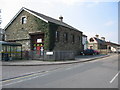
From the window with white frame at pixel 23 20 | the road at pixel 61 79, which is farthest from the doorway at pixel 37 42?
the road at pixel 61 79

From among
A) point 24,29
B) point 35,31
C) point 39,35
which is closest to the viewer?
point 35,31

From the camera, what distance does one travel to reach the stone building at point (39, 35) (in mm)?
18498

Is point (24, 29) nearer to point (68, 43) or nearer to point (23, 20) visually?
point (23, 20)

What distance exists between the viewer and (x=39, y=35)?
842 inches

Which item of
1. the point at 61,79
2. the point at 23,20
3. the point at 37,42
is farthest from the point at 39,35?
the point at 61,79

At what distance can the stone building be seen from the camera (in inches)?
728

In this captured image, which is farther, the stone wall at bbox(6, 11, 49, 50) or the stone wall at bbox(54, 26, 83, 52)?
the stone wall at bbox(54, 26, 83, 52)

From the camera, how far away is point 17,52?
19.6 meters

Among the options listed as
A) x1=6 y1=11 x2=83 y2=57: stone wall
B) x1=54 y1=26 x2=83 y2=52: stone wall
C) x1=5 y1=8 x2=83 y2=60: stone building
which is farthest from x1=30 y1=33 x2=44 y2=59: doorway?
x1=54 y1=26 x2=83 y2=52: stone wall

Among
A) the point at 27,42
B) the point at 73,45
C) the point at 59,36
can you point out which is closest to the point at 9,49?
the point at 27,42

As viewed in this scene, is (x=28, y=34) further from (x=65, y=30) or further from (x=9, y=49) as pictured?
(x=65, y=30)

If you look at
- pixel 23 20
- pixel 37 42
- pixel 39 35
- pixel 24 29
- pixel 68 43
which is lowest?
pixel 68 43

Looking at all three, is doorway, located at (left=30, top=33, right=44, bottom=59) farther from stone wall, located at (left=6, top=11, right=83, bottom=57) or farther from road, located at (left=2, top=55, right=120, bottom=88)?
road, located at (left=2, top=55, right=120, bottom=88)

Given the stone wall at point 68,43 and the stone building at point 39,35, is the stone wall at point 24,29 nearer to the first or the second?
the stone building at point 39,35
